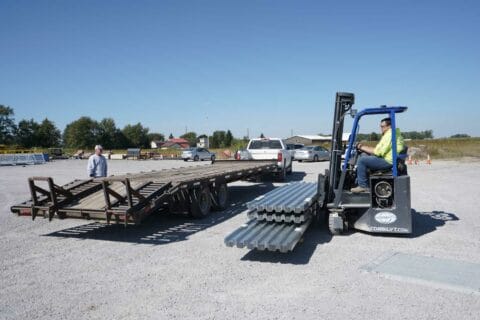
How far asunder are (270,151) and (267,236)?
10286 millimetres

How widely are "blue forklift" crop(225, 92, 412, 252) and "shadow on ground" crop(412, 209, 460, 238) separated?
0.82 meters

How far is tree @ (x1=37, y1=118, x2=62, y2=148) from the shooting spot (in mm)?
82438

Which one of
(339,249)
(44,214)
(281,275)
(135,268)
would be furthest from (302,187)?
(44,214)

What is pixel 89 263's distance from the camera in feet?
17.8

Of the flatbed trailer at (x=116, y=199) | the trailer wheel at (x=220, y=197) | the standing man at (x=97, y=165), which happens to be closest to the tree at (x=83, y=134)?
the standing man at (x=97, y=165)

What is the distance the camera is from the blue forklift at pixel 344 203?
19.5ft

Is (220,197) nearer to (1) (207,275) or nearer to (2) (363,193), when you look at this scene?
(2) (363,193)

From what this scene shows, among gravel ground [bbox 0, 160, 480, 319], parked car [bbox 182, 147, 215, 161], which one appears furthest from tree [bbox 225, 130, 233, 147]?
gravel ground [bbox 0, 160, 480, 319]

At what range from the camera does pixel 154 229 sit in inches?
295

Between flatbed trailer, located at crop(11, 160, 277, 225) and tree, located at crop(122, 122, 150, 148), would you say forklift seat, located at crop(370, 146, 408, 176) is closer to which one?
flatbed trailer, located at crop(11, 160, 277, 225)

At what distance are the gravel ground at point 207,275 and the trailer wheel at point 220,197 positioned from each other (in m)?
1.00

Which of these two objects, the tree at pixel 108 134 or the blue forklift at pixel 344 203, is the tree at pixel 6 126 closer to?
the tree at pixel 108 134

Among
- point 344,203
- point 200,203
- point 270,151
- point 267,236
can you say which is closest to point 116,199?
point 200,203

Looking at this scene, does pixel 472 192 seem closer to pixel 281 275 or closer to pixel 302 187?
pixel 302 187
